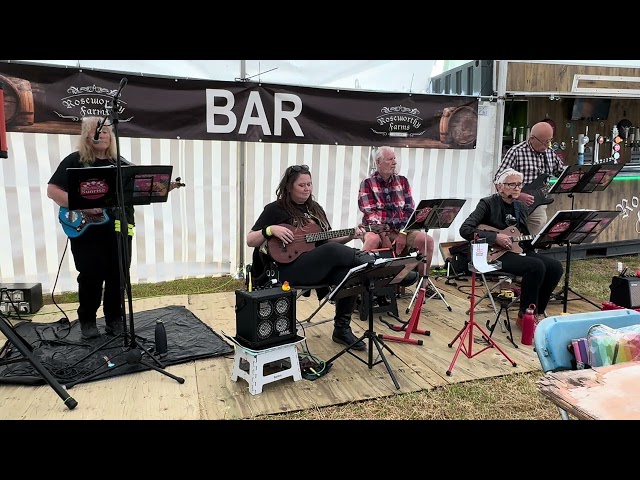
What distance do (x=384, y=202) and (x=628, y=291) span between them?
8.02 feet

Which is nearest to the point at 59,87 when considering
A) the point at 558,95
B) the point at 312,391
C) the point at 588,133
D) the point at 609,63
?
the point at 312,391

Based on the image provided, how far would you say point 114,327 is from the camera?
406 centimetres

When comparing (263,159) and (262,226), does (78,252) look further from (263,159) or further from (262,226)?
(263,159)

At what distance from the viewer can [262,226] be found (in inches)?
148

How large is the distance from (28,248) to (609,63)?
770 cm

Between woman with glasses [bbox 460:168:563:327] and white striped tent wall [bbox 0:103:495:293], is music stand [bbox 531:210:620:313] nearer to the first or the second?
woman with glasses [bbox 460:168:563:327]

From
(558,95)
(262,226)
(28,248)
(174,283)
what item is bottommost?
(174,283)

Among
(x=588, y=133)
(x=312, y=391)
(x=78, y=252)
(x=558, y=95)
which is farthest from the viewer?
(x=588, y=133)

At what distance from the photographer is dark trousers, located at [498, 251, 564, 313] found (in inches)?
170

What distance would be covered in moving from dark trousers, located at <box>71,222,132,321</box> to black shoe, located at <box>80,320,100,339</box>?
5 centimetres

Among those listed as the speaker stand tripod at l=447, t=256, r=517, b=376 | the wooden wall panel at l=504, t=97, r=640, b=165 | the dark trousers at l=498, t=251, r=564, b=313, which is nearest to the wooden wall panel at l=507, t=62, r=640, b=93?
the wooden wall panel at l=504, t=97, r=640, b=165

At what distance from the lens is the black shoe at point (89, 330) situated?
394cm

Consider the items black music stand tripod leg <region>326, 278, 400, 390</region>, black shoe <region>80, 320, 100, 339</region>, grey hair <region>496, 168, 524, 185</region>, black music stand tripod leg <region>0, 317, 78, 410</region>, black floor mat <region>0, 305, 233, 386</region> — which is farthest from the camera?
grey hair <region>496, 168, 524, 185</region>

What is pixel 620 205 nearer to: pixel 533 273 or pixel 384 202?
pixel 533 273
